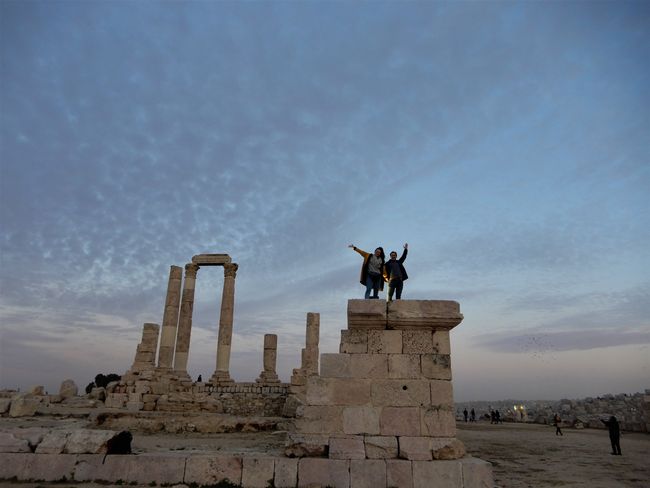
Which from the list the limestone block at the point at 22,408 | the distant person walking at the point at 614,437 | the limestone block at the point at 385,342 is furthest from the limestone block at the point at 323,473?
the limestone block at the point at 22,408

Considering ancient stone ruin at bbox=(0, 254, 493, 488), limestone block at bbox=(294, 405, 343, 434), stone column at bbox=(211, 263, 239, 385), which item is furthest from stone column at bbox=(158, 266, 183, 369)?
limestone block at bbox=(294, 405, 343, 434)

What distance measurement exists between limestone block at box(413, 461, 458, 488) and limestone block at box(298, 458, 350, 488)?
3.58ft

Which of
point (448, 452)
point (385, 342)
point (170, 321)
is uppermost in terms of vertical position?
point (170, 321)

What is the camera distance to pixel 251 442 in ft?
40.7

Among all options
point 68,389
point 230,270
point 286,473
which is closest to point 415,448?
point 286,473

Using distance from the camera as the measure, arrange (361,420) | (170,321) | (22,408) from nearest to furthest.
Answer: (361,420) → (22,408) → (170,321)

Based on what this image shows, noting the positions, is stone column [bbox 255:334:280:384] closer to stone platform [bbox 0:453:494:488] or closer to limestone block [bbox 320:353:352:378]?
stone platform [bbox 0:453:494:488]

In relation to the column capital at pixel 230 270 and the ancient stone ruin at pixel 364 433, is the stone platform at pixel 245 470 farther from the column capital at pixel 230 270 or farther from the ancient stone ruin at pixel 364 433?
the column capital at pixel 230 270

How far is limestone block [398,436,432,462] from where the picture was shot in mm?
6504

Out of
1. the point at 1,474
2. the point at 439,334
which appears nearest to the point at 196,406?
the point at 1,474

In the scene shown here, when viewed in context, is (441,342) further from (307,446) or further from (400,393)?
(307,446)

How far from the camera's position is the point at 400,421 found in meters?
6.77

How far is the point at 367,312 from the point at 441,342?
145cm

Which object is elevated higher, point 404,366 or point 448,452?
point 404,366
